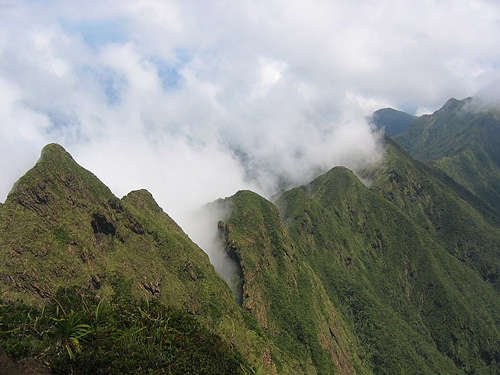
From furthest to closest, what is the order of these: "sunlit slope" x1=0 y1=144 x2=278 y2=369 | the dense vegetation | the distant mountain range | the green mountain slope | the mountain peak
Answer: the mountain peak → "sunlit slope" x1=0 y1=144 x2=278 y2=369 → the green mountain slope → the distant mountain range → the dense vegetation

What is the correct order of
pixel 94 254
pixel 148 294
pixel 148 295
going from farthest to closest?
pixel 148 294
pixel 148 295
pixel 94 254

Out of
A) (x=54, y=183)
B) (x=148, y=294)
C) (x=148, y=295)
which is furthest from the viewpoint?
(x=54, y=183)

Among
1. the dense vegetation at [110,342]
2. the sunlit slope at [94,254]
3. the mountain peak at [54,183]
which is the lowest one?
the dense vegetation at [110,342]

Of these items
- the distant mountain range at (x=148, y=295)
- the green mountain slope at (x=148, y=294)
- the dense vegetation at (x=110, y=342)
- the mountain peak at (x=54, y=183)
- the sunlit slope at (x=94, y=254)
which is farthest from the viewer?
the mountain peak at (x=54, y=183)

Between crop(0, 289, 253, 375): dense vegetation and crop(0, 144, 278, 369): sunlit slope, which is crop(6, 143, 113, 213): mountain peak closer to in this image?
crop(0, 144, 278, 369): sunlit slope

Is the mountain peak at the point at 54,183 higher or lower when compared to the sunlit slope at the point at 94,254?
higher

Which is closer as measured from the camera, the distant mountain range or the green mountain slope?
the distant mountain range

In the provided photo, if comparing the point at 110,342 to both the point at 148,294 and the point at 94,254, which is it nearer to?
the point at 94,254

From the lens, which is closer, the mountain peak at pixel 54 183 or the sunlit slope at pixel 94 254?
the sunlit slope at pixel 94 254

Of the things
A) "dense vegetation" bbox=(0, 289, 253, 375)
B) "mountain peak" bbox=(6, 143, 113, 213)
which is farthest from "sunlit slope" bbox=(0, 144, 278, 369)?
"dense vegetation" bbox=(0, 289, 253, 375)

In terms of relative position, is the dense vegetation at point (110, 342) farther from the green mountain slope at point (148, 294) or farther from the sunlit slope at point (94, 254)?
the sunlit slope at point (94, 254)

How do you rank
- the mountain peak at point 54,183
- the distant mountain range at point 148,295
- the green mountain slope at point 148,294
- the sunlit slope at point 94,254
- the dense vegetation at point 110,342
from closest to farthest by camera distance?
the dense vegetation at point 110,342
the distant mountain range at point 148,295
the green mountain slope at point 148,294
the sunlit slope at point 94,254
the mountain peak at point 54,183

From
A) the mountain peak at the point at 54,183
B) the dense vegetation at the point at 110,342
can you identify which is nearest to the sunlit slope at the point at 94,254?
the mountain peak at the point at 54,183

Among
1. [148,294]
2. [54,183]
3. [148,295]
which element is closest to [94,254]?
[148,294]
